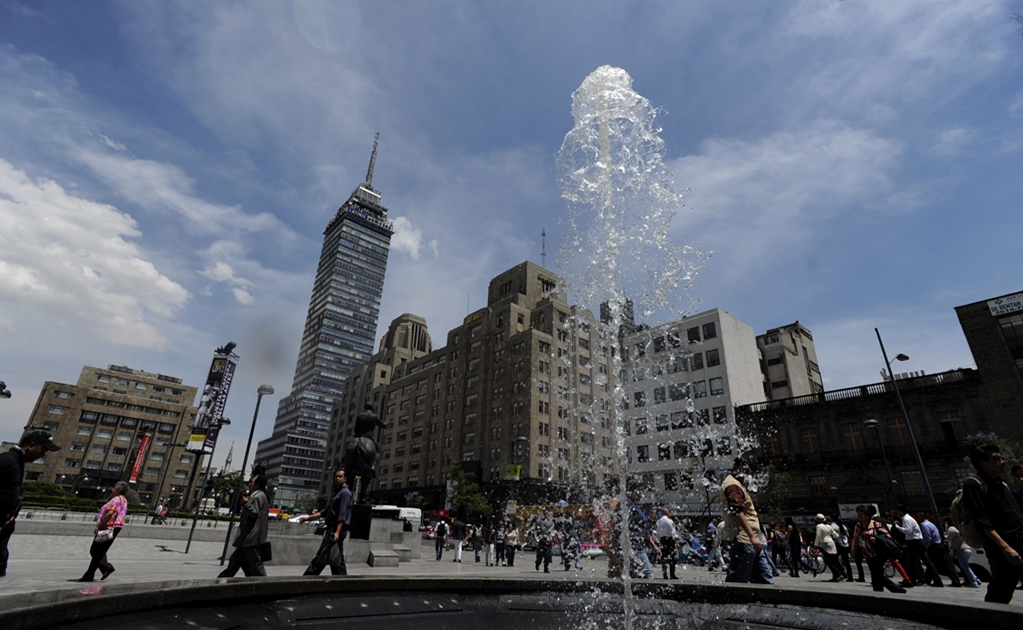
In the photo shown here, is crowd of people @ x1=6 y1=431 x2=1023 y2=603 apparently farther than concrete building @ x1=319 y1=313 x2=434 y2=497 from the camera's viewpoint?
No

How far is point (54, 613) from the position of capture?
2779 millimetres

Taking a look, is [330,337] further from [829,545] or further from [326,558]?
[326,558]

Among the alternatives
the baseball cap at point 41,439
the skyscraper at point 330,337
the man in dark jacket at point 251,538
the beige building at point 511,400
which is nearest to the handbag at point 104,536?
the baseball cap at point 41,439

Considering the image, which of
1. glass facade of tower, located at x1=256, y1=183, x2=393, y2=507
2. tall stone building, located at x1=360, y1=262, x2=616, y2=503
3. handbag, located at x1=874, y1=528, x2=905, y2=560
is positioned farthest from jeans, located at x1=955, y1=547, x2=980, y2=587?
glass facade of tower, located at x1=256, y1=183, x2=393, y2=507

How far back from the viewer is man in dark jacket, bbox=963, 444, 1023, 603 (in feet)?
13.5

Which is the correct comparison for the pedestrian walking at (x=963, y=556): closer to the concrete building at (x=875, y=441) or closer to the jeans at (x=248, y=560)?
the jeans at (x=248, y=560)

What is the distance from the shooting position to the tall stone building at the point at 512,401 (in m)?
57.7

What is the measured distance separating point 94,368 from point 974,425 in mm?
122818

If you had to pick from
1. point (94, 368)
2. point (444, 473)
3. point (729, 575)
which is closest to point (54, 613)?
point (729, 575)

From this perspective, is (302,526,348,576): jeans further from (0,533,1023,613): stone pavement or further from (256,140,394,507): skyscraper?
(256,140,394,507): skyscraper

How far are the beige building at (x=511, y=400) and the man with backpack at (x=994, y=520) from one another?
165 feet

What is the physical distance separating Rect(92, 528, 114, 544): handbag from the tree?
46.9 metres

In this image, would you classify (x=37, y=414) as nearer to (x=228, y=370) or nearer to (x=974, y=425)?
(x=228, y=370)

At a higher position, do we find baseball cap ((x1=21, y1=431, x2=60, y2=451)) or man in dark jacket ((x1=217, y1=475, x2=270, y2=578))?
baseball cap ((x1=21, y1=431, x2=60, y2=451))
